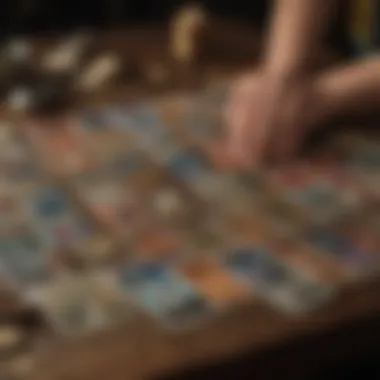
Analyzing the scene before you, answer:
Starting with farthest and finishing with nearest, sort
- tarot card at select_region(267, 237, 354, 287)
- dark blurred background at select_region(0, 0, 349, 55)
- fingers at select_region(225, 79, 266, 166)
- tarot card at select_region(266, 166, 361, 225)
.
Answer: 1. dark blurred background at select_region(0, 0, 349, 55)
2. fingers at select_region(225, 79, 266, 166)
3. tarot card at select_region(266, 166, 361, 225)
4. tarot card at select_region(267, 237, 354, 287)

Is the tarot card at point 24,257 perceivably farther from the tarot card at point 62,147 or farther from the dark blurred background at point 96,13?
the dark blurred background at point 96,13

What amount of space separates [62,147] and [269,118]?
0.67ft

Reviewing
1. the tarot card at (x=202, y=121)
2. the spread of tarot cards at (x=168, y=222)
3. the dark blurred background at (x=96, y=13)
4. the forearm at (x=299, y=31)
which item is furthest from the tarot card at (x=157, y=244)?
the dark blurred background at (x=96, y=13)

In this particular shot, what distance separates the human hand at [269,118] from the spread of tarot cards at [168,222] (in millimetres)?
23

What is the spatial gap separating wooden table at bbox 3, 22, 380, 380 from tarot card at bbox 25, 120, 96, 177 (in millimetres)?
274

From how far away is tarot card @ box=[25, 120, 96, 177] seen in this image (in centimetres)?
98

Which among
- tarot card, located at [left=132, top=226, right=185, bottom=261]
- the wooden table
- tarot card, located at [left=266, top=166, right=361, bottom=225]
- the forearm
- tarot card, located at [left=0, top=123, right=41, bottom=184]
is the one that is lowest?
the wooden table

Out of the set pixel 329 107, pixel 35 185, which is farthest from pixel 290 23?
pixel 35 185

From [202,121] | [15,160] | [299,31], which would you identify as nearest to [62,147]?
[15,160]

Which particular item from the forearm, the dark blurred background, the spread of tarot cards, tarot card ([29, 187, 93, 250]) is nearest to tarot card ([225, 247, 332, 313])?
the spread of tarot cards

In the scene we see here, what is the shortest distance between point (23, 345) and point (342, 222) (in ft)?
1.03

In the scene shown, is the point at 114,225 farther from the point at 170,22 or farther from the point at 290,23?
the point at 170,22

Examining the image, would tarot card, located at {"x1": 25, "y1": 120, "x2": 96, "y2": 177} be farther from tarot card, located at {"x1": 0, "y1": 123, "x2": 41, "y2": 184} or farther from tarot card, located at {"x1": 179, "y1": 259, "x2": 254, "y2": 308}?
tarot card, located at {"x1": 179, "y1": 259, "x2": 254, "y2": 308}

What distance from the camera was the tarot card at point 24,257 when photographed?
0.79 metres
